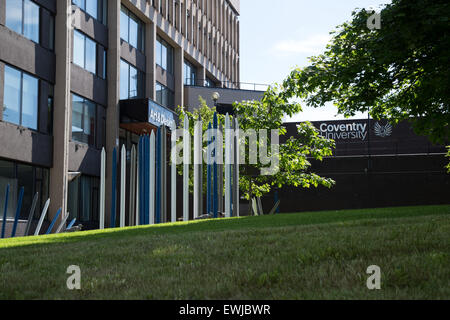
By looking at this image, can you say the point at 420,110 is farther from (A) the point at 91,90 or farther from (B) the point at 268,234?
(A) the point at 91,90

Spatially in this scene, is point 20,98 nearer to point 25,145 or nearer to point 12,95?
point 12,95

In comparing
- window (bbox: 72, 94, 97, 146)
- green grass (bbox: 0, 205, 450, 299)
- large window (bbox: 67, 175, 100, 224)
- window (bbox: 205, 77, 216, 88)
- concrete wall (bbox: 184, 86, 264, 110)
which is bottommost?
green grass (bbox: 0, 205, 450, 299)

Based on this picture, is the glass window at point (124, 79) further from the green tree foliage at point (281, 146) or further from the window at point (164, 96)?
the green tree foliage at point (281, 146)

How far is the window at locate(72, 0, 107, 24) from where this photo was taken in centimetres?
2991

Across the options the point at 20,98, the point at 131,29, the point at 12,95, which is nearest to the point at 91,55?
the point at 131,29

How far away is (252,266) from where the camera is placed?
7.28 meters

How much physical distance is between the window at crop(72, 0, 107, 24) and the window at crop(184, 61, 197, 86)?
584 inches

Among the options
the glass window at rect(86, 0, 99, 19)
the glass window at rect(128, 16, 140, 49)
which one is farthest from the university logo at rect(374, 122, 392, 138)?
the glass window at rect(86, 0, 99, 19)

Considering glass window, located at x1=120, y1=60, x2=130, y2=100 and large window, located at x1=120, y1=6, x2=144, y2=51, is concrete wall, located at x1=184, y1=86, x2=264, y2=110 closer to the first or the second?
large window, located at x1=120, y1=6, x2=144, y2=51

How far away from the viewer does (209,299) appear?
6.15 m

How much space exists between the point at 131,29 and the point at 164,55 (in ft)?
19.9

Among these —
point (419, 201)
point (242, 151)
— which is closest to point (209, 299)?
point (242, 151)
